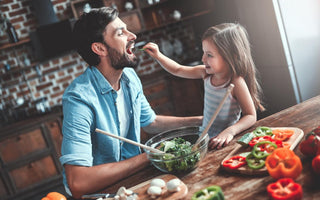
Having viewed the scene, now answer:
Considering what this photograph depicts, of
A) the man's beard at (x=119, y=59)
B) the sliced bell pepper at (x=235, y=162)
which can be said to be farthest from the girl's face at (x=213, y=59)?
the sliced bell pepper at (x=235, y=162)

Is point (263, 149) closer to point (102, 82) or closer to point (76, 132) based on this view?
point (76, 132)

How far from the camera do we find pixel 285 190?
2.42 ft

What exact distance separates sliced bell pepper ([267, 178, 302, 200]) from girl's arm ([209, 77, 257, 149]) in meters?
0.41

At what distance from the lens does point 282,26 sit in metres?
2.75

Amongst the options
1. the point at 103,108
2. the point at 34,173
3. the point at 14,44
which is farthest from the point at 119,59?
the point at 14,44

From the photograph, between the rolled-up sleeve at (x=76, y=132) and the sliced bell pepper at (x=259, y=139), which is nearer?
the sliced bell pepper at (x=259, y=139)

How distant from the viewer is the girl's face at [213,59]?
64.3 inches

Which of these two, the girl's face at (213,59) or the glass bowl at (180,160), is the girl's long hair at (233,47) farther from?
the glass bowl at (180,160)

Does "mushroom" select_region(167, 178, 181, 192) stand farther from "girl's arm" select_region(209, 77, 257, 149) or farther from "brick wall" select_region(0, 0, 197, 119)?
"brick wall" select_region(0, 0, 197, 119)

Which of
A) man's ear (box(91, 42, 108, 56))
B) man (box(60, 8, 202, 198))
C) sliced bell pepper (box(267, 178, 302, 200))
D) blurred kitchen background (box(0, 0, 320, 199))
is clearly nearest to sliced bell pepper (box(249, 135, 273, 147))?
sliced bell pepper (box(267, 178, 302, 200))

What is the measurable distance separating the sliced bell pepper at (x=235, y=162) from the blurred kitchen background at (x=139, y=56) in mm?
2121

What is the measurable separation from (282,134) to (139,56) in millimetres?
3251

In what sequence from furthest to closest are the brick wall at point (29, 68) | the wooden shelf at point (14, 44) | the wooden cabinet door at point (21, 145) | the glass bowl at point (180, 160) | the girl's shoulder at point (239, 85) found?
the brick wall at point (29, 68) → the wooden shelf at point (14, 44) → the wooden cabinet door at point (21, 145) → the girl's shoulder at point (239, 85) → the glass bowl at point (180, 160)

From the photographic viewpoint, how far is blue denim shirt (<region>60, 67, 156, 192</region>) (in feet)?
4.20
